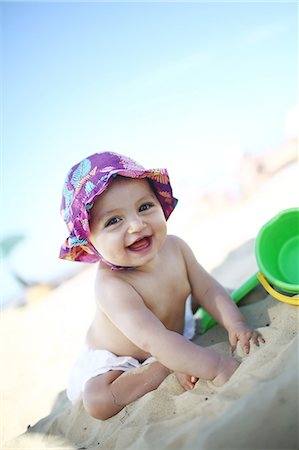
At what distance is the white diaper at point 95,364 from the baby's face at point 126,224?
45cm

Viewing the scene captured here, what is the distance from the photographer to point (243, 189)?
697 centimetres

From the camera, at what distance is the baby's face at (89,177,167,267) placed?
6.98 feet

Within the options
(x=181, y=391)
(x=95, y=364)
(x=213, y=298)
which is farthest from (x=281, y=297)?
(x=95, y=364)

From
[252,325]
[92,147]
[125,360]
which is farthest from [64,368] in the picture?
[92,147]

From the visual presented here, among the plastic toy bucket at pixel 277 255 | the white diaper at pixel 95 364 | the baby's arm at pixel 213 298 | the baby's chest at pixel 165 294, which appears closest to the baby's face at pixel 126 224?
the baby's chest at pixel 165 294

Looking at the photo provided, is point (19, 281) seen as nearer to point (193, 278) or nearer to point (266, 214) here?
point (266, 214)

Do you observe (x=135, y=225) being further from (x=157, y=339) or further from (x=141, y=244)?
(x=157, y=339)

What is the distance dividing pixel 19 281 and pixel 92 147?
3755 mm

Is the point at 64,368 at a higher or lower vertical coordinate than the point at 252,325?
lower

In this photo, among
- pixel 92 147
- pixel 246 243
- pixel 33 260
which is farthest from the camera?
pixel 92 147

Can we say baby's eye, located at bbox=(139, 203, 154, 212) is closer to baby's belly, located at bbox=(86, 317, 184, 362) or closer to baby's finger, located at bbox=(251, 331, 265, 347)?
baby's belly, located at bbox=(86, 317, 184, 362)

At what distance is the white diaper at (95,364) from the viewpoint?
227cm

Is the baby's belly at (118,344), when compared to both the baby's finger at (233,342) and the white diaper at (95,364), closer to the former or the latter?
the white diaper at (95,364)

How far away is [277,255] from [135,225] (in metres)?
0.87
